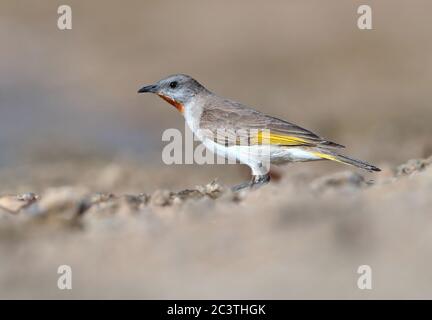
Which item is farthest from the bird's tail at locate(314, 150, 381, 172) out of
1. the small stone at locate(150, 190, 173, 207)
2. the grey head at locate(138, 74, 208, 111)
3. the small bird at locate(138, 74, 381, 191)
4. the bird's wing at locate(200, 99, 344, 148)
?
Answer: the grey head at locate(138, 74, 208, 111)

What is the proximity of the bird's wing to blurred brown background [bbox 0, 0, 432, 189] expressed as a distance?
7068mm

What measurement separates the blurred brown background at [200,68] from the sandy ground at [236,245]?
9492 mm

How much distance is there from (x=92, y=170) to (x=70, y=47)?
13573 millimetres

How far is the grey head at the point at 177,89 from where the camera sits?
1103cm

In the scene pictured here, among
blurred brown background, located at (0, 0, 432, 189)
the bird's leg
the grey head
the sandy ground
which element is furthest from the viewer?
blurred brown background, located at (0, 0, 432, 189)

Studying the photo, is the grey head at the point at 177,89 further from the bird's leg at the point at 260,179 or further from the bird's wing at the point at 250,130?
the bird's leg at the point at 260,179

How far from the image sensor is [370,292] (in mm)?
5805

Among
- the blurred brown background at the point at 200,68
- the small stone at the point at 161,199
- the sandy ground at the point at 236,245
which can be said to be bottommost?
the sandy ground at the point at 236,245

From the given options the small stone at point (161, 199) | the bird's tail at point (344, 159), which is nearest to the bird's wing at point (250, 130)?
the bird's tail at point (344, 159)

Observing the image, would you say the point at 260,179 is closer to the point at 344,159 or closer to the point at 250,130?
the point at 250,130

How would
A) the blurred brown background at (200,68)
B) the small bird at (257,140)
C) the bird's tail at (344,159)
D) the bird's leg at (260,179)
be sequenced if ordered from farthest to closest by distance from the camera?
the blurred brown background at (200,68), the bird's leg at (260,179), the small bird at (257,140), the bird's tail at (344,159)

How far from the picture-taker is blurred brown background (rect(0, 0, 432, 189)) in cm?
2088

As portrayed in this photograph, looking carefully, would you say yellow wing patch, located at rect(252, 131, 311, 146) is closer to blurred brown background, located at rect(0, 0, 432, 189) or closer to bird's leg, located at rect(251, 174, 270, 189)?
Answer: bird's leg, located at rect(251, 174, 270, 189)

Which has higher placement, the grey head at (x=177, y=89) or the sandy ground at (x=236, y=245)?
the grey head at (x=177, y=89)
